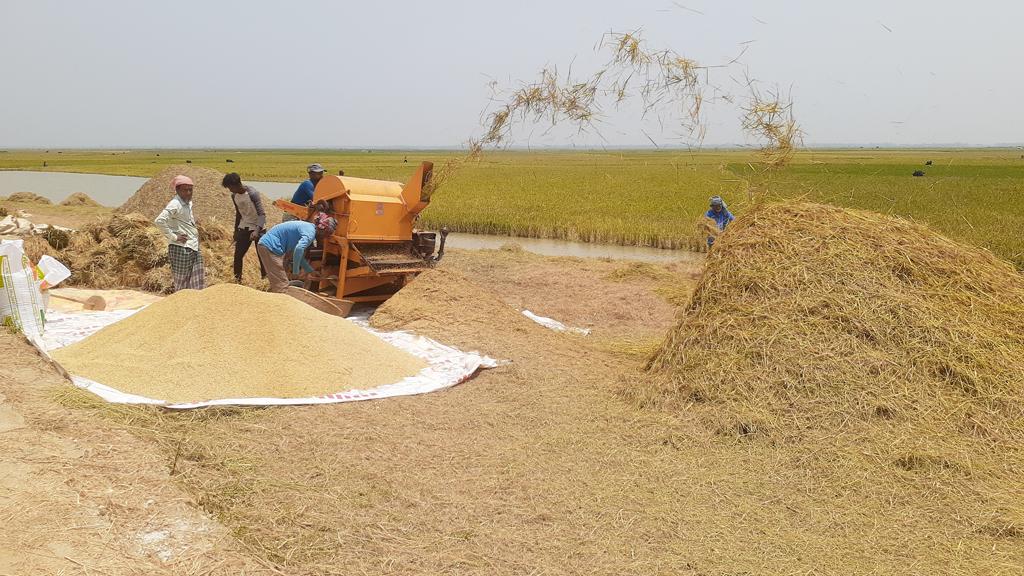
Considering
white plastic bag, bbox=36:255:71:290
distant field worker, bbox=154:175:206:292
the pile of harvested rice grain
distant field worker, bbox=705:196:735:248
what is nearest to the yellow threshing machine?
distant field worker, bbox=154:175:206:292

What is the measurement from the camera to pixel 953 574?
268 centimetres

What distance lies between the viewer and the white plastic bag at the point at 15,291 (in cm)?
496

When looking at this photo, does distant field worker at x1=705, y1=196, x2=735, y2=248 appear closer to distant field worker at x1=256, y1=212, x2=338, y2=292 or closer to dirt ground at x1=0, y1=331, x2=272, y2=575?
distant field worker at x1=256, y1=212, x2=338, y2=292

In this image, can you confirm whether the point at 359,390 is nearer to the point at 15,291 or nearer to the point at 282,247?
the point at 282,247

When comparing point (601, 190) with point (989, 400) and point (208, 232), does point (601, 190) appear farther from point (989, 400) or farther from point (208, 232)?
point (989, 400)

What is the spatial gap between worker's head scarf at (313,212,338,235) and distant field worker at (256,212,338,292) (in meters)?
0.10

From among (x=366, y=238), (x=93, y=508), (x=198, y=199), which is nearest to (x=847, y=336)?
(x=93, y=508)

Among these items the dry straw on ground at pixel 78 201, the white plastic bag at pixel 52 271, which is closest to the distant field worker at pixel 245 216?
the white plastic bag at pixel 52 271

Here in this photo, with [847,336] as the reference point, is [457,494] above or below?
below

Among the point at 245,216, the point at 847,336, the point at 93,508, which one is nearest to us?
the point at 93,508

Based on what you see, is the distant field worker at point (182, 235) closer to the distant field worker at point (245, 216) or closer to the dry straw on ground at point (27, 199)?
the distant field worker at point (245, 216)

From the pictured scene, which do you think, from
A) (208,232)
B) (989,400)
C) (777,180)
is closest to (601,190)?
(208,232)

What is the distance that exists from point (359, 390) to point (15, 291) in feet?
8.49

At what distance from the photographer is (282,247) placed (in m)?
6.18
